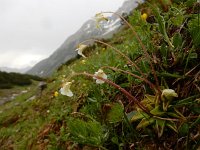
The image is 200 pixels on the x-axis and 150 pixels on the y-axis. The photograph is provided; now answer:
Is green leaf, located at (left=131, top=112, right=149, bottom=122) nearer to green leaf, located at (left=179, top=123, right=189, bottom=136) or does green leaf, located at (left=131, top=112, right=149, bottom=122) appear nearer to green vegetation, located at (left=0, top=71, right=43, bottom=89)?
green leaf, located at (left=179, top=123, right=189, bottom=136)

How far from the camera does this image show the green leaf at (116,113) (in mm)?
3715

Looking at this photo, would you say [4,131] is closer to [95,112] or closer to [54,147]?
[54,147]

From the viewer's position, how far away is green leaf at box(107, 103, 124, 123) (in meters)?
3.71

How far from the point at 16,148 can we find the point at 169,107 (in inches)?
166

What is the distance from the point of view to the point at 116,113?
3.80 metres

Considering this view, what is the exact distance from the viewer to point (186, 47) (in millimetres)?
4055

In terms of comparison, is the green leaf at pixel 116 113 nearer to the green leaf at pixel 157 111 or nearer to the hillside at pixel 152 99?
the hillside at pixel 152 99

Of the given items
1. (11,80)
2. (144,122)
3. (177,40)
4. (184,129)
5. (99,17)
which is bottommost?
(11,80)

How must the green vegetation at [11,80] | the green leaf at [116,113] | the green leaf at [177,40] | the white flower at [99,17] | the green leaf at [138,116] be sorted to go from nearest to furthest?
1. the green leaf at [138,116]
2. the green leaf at [116,113]
3. the green leaf at [177,40]
4. the white flower at [99,17]
5. the green vegetation at [11,80]

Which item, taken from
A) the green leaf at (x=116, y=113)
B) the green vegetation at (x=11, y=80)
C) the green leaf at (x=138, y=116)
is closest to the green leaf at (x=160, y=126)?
the green leaf at (x=138, y=116)

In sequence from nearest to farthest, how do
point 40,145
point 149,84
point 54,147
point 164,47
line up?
1. point 149,84
2. point 164,47
3. point 54,147
4. point 40,145

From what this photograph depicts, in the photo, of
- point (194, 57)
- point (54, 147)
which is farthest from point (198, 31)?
point (54, 147)

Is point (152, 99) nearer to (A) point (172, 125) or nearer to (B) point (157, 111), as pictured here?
(B) point (157, 111)

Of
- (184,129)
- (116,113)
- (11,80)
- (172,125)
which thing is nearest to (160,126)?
(172,125)
